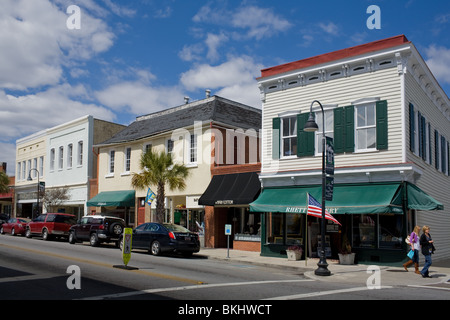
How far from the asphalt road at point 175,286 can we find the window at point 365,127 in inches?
244

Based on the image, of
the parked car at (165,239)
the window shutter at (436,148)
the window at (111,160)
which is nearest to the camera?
the parked car at (165,239)

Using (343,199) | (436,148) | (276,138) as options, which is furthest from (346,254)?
(436,148)

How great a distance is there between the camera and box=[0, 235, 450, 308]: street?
922 cm

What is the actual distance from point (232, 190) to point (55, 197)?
1921 centimetres

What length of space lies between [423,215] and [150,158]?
1368cm

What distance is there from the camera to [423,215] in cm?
1888

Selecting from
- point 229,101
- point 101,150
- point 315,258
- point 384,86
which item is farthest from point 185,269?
point 101,150

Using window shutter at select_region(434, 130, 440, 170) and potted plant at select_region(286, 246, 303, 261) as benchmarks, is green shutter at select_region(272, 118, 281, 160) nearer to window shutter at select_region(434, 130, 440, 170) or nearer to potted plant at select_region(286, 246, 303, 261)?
potted plant at select_region(286, 246, 303, 261)

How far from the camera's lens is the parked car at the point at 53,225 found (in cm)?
2688

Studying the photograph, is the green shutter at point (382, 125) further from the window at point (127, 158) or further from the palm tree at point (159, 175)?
the window at point (127, 158)

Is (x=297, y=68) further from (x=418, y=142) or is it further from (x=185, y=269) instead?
(x=185, y=269)

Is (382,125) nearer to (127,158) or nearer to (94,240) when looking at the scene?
(94,240)

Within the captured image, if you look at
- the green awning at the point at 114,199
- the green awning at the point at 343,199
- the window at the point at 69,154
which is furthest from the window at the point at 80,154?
the green awning at the point at 343,199

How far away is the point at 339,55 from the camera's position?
19000mm
